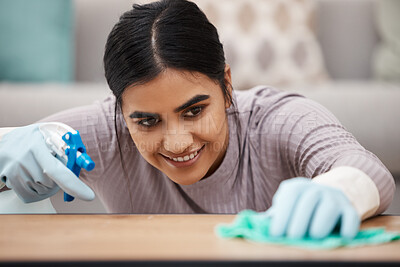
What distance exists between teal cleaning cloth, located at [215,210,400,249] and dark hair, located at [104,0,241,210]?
1.10 ft

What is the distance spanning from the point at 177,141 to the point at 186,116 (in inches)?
1.7

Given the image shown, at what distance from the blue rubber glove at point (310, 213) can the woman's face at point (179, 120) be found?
31cm

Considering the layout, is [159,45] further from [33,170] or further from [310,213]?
[310,213]

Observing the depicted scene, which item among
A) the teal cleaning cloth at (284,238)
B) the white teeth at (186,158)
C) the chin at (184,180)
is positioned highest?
the teal cleaning cloth at (284,238)

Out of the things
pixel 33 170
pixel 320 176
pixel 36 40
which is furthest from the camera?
pixel 36 40

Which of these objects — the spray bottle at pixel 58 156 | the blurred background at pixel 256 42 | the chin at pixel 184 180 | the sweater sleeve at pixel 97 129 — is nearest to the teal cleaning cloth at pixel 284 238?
the spray bottle at pixel 58 156

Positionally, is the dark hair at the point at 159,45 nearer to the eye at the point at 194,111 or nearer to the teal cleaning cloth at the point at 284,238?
the eye at the point at 194,111

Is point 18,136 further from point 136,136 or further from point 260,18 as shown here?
point 260,18

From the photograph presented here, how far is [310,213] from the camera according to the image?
0.53 m

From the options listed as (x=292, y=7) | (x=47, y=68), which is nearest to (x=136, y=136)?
(x=47, y=68)

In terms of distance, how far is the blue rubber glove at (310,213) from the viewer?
519 mm

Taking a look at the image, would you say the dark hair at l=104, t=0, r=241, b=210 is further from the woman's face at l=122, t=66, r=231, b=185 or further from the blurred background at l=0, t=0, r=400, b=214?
the blurred background at l=0, t=0, r=400, b=214

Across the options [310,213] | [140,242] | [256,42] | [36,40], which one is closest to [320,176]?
[310,213]

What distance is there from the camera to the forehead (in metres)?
0.80
